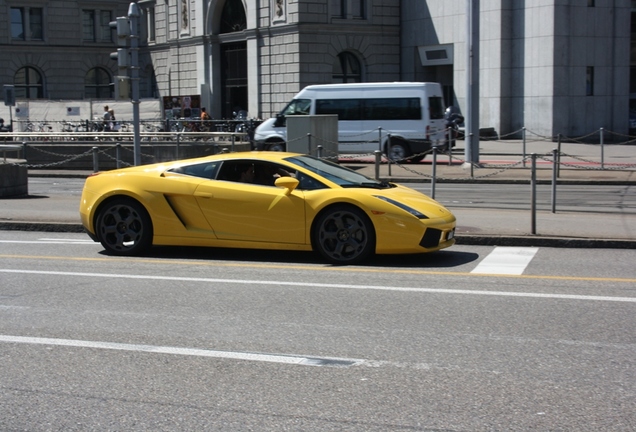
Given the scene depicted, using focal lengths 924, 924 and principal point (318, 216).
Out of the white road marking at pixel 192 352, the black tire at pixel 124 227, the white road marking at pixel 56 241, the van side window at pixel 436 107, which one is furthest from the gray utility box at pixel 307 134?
the white road marking at pixel 192 352

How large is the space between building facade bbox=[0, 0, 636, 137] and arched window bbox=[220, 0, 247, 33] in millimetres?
71

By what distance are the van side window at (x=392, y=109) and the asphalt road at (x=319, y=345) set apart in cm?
2017

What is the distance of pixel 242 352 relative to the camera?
22.3 ft

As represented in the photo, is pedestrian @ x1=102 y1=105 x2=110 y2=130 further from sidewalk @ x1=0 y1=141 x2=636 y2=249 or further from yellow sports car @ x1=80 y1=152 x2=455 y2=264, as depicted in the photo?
yellow sports car @ x1=80 y1=152 x2=455 y2=264

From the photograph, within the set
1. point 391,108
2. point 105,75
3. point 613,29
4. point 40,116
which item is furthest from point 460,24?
point 105,75

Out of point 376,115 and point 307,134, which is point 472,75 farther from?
point 376,115

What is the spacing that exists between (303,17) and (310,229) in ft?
128

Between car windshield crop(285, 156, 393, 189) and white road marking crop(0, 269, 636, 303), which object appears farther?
car windshield crop(285, 156, 393, 189)

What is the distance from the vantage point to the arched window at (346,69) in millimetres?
50156

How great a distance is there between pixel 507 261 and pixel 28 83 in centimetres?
6130

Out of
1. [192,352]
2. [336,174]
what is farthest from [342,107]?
[192,352]

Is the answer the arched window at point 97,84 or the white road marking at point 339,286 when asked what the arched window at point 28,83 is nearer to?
the arched window at point 97,84

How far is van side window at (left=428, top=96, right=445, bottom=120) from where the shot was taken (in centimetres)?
3073

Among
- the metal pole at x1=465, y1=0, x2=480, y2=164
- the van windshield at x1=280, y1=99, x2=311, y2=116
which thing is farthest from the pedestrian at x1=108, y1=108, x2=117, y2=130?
the metal pole at x1=465, y1=0, x2=480, y2=164
